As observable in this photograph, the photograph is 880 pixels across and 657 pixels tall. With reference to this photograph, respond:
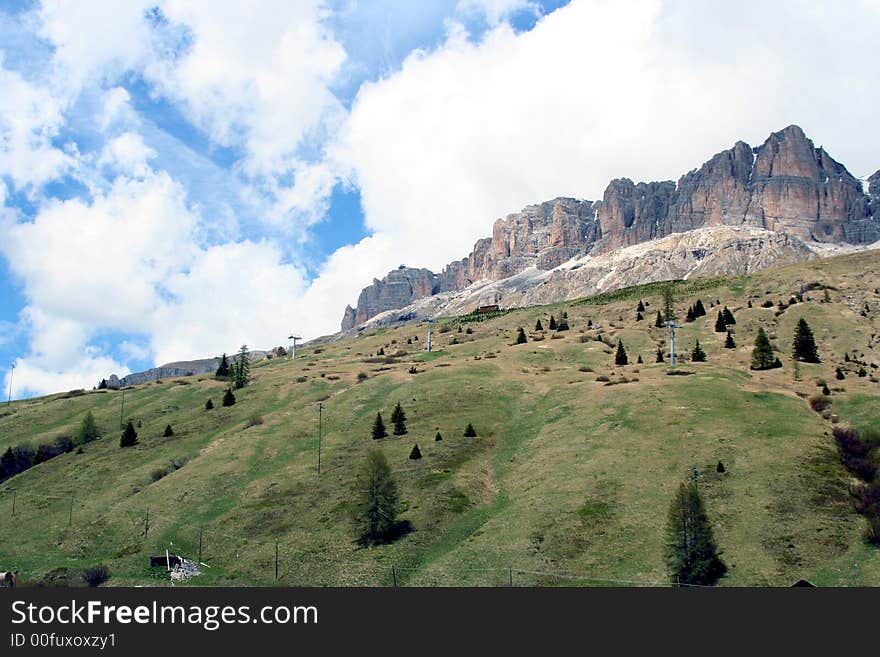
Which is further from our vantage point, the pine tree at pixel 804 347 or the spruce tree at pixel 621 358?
the spruce tree at pixel 621 358

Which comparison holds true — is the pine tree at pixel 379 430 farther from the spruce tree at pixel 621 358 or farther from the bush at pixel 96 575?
the spruce tree at pixel 621 358

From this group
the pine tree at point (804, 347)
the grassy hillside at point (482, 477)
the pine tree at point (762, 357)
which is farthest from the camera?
the pine tree at point (804, 347)

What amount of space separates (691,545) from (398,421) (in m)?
47.5

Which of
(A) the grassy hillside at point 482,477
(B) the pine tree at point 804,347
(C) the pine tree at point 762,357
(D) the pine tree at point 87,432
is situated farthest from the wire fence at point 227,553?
(B) the pine tree at point 804,347

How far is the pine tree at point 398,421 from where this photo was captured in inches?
3730

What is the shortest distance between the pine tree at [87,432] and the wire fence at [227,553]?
23836mm

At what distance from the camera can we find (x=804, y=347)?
12006 centimetres

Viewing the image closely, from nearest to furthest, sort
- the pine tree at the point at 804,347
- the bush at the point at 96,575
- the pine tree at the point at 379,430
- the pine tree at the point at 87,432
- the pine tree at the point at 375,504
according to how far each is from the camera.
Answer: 1. the bush at the point at 96,575
2. the pine tree at the point at 375,504
3. the pine tree at the point at 379,430
4. the pine tree at the point at 87,432
5. the pine tree at the point at 804,347

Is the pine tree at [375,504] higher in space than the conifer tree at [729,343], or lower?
lower

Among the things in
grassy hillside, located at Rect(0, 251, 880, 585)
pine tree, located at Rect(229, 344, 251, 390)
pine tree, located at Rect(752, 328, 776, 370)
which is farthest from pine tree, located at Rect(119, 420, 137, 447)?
pine tree, located at Rect(752, 328, 776, 370)

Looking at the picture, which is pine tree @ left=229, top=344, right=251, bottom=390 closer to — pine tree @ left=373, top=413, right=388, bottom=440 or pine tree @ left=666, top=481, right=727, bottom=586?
Result: pine tree @ left=373, top=413, right=388, bottom=440

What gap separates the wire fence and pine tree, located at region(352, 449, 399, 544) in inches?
159

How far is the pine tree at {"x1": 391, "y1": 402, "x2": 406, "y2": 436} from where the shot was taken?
94.8 metres
